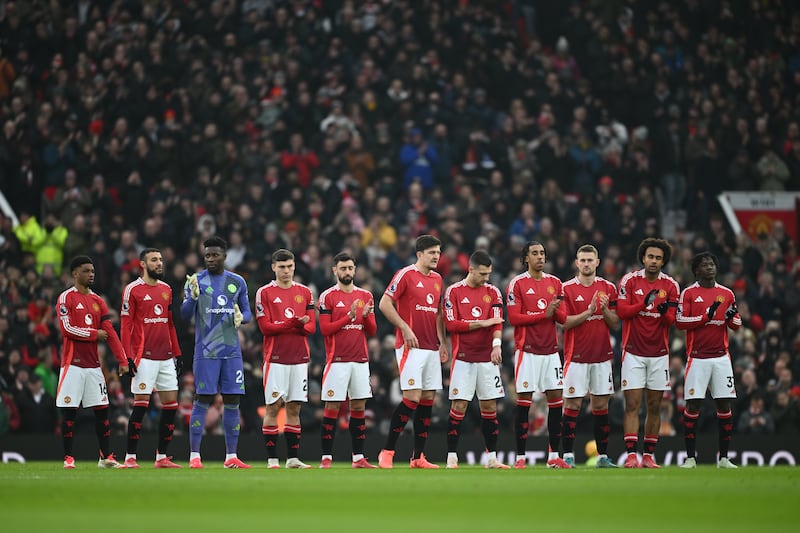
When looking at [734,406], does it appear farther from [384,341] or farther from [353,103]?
[353,103]

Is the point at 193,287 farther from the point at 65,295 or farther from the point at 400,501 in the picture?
the point at 400,501

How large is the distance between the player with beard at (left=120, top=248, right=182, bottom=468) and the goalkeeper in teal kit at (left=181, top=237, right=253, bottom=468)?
48 cm

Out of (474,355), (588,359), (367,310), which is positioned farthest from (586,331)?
(367,310)

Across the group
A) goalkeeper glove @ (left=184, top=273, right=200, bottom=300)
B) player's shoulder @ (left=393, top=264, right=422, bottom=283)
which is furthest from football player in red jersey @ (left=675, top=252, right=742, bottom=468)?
goalkeeper glove @ (left=184, top=273, right=200, bottom=300)

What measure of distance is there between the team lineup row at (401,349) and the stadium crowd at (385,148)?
5.31 m

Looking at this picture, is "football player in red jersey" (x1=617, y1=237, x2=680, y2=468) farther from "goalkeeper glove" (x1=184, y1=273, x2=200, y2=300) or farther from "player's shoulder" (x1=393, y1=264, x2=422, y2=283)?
"goalkeeper glove" (x1=184, y1=273, x2=200, y2=300)

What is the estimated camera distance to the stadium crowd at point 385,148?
2397cm

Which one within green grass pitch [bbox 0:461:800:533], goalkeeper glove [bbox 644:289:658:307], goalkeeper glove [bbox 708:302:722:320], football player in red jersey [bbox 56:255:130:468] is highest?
goalkeeper glove [bbox 644:289:658:307]

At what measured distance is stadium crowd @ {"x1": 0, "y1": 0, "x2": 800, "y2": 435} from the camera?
23969mm

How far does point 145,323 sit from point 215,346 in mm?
1007

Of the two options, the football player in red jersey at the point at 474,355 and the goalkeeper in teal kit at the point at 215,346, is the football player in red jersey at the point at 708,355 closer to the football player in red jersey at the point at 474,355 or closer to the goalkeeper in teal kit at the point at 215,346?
the football player in red jersey at the point at 474,355

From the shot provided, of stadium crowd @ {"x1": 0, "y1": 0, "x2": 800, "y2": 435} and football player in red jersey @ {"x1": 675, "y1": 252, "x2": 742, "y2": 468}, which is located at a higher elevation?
stadium crowd @ {"x1": 0, "y1": 0, "x2": 800, "y2": 435}

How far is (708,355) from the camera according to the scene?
17.3 m

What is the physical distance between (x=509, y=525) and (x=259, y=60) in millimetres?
21603
